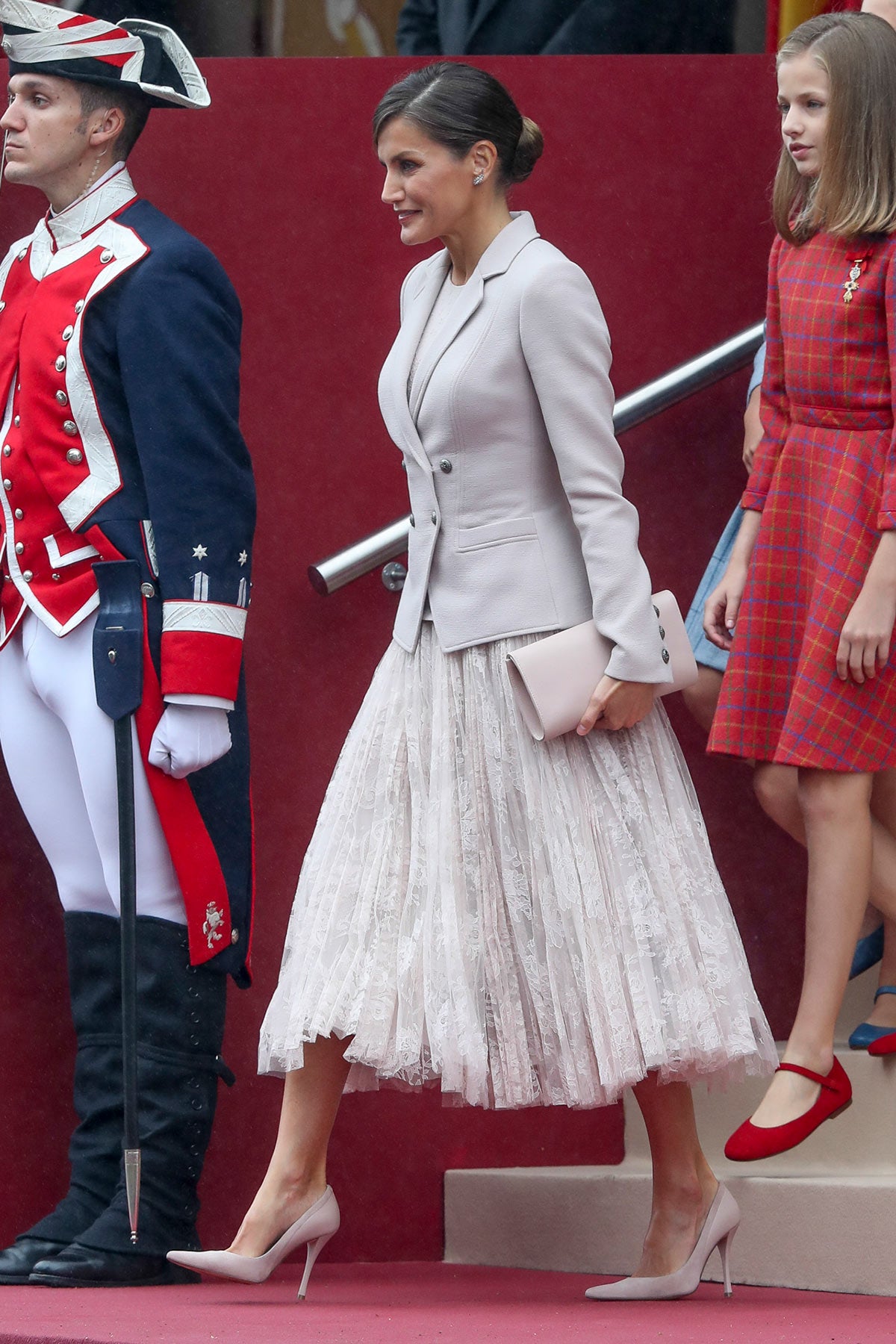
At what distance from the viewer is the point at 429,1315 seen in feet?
8.36

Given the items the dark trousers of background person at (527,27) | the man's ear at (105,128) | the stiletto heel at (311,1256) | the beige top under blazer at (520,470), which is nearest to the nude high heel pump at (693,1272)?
the stiletto heel at (311,1256)

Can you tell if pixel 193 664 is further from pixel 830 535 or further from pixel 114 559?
pixel 830 535

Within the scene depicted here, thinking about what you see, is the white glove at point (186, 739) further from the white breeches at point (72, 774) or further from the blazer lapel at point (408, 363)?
the blazer lapel at point (408, 363)

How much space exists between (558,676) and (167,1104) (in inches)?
38.7

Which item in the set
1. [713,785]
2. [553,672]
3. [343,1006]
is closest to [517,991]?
[343,1006]

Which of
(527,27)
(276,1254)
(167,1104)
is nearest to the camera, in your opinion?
(276,1254)

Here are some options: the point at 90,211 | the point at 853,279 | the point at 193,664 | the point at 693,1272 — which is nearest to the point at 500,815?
the point at 193,664

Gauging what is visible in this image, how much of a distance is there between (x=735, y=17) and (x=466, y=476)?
2727 mm

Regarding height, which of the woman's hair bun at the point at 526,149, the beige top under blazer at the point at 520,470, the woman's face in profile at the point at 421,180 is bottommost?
the beige top under blazer at the point at 520,470

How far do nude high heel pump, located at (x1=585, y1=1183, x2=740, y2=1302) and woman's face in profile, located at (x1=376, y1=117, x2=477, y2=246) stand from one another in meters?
1.42

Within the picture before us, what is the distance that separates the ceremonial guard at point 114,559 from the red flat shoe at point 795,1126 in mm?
882

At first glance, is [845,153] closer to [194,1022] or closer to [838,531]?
[838,531]

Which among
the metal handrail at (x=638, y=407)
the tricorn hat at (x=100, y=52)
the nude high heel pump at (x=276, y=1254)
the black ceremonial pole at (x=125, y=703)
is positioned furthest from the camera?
the metal handrail at (x=638, y=407)

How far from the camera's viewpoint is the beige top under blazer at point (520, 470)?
278 centimetres
